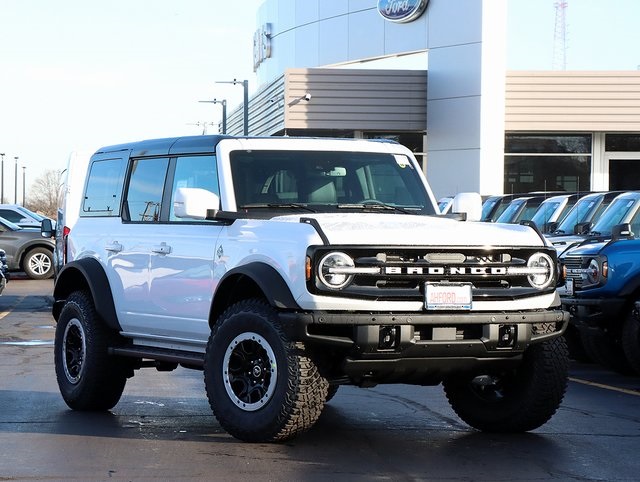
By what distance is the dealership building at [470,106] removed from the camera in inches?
1553

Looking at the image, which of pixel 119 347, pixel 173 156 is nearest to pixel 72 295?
pixel 119 347

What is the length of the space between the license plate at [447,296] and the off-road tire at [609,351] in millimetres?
5152

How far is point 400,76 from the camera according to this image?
40.6 meters

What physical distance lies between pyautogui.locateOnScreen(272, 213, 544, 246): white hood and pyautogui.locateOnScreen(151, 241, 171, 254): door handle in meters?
0.95

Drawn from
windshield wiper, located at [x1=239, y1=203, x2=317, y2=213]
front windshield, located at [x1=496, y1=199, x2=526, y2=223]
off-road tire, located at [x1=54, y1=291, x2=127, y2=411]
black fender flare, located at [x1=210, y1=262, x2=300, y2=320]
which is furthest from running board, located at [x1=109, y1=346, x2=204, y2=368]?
front windshield, located at [x1=496, y1=199, x2=526, y2=223]

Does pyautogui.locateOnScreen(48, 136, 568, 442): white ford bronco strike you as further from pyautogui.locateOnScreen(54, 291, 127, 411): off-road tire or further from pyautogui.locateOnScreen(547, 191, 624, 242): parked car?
pyautogui.locateOnScreen(547, 191, 624, 242): parked car

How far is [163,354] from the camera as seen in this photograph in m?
9.06

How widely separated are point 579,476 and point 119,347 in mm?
3845

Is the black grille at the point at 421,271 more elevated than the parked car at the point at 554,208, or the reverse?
the parked car at the point at 554,208

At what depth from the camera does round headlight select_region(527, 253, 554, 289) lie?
823 centimetres

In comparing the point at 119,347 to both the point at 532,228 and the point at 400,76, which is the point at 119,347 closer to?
the point at 532,228

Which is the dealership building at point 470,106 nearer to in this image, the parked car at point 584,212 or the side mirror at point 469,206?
the parked car at point 584,212

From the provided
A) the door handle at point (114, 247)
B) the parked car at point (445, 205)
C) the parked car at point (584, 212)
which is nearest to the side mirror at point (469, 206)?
the parked car at point (445, 205)

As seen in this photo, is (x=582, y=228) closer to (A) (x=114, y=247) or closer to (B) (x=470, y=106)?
(A) (x=114, y=247)
